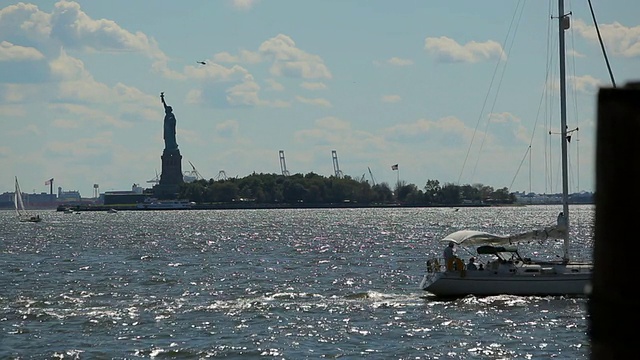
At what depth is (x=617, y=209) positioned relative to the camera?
239cm

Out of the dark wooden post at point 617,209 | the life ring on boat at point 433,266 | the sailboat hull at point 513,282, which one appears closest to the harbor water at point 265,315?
the sailboat hull at point 513,282

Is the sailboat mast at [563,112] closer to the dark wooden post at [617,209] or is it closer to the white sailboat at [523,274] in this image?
the white sailboat at [523,274]

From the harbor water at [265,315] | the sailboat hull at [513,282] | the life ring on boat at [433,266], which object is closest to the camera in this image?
the harbor water at [265,315]

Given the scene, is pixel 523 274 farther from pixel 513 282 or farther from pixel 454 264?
pixel 454 264

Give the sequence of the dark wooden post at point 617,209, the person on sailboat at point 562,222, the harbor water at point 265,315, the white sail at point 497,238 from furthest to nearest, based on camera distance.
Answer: the white sail at point 497,238 < the person on sailboat at point 562,222 < the harbor water at point 265,315 < the dark wooden post at point 617,209

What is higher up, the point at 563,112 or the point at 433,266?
the point at 563,112

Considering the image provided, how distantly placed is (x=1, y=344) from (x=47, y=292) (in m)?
17.7

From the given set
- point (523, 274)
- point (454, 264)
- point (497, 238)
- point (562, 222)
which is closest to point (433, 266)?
point (454, 264)

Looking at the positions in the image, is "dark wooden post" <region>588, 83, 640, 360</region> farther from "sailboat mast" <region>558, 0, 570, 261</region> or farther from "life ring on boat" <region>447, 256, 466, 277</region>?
"sailboat mast" <region>558, 0, 570, 261</region>

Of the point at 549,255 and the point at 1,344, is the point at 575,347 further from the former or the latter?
the point at 549,255

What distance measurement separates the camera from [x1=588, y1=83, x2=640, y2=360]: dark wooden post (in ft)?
7.68

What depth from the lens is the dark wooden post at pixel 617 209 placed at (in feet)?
7.68

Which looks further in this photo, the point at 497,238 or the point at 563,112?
the point at 497,238

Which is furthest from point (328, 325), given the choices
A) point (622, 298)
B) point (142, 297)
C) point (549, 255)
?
point (549, 255)
